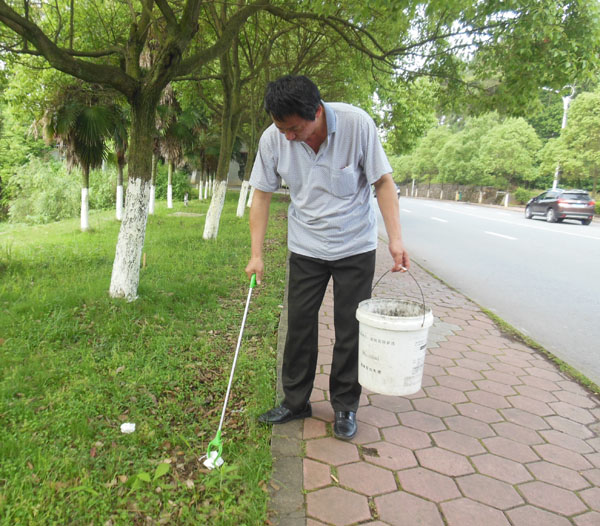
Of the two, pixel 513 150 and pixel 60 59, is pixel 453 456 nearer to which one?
pixel 60 59

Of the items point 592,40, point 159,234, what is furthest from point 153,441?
point 159,234

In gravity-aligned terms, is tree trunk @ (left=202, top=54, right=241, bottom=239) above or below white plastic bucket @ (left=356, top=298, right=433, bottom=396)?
above

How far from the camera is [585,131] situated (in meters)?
27.1

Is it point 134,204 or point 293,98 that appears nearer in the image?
point 293,98

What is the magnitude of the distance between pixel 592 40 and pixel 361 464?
646cm

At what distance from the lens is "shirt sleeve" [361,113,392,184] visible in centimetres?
246

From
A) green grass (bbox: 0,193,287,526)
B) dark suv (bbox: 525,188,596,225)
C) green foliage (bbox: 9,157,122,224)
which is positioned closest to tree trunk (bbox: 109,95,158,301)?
green grass (bbox: 0,193,287,526)

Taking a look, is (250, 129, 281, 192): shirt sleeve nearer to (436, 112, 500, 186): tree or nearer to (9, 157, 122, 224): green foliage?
(9, 157, 122, 224): green foliage

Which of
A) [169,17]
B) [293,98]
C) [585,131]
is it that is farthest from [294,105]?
[585,131]

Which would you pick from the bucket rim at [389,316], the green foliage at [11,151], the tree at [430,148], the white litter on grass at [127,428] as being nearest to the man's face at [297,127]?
the bucket rim at [389,316]

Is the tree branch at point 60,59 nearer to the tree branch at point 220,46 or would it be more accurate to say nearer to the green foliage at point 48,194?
the tree branch at point 220,46

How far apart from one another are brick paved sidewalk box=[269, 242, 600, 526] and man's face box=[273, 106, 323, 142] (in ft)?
5.66

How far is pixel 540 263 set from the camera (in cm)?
917

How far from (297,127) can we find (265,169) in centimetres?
44
